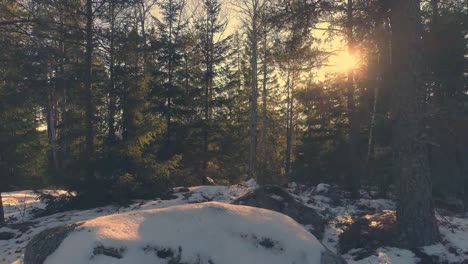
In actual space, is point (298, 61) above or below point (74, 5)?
below

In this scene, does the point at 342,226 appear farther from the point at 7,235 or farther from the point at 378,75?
the point at 378,75

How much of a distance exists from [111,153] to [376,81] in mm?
12275

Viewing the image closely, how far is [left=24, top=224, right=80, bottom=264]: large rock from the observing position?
477 centimetres

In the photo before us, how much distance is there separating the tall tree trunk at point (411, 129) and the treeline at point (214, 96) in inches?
1.1

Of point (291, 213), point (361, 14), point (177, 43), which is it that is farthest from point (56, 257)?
point (177, 43)

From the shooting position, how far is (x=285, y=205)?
10.0 m

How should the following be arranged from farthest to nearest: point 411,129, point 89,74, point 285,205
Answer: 1. point 89,74
2. point 285,205
3. point 411,129

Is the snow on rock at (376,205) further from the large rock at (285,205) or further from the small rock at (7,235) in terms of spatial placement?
Answer: the small rock at (7,235)

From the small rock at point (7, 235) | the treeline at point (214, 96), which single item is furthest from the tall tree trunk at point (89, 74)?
the small rock at point (7, 235)

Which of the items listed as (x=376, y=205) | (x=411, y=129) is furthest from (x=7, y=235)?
(x=376, y=205)

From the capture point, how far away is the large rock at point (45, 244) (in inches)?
188

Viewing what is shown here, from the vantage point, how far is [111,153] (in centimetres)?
1194

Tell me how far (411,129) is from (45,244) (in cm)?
709

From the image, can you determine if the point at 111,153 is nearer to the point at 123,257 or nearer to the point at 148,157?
the point at 148,157
